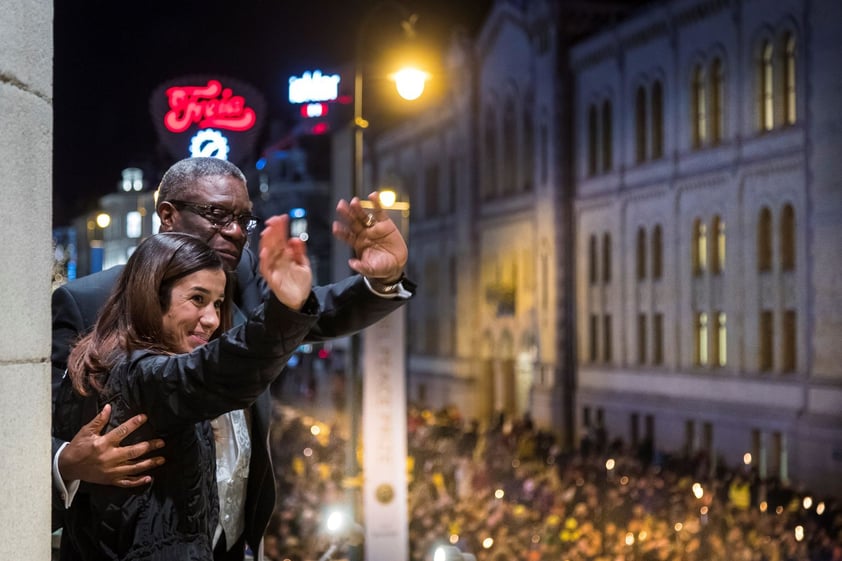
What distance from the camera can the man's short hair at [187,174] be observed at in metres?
3.90

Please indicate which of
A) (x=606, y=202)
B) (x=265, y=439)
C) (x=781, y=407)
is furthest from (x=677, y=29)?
(x=265, y=439)

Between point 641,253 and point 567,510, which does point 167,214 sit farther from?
point 641,253

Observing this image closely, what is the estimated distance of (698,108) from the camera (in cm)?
3406

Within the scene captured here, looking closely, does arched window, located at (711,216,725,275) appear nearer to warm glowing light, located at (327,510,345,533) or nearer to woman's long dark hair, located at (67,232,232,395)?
warm glowing light, located at (327,510,345,533)

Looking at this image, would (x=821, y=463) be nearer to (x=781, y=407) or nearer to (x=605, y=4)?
(x=781, y=407)

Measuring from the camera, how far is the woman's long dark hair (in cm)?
312

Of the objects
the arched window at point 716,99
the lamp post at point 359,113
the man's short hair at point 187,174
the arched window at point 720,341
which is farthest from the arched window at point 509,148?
the man's short hair at point 187,174

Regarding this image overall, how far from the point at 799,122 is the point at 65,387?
28199 millimetres

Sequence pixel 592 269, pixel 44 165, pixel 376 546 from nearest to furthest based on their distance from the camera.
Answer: pixel 44 165 → pixel 376 546 → pixel 592 269

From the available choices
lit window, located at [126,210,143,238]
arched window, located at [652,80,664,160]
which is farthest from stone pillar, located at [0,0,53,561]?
arched window, located at [652,80,664,160]

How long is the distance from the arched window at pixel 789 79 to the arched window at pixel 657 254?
6622 millimetres

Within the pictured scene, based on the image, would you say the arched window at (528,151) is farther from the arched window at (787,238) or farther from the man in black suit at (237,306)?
the man in black suit at (237,306)

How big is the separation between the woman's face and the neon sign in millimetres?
12200

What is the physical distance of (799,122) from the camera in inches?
→ 1156
